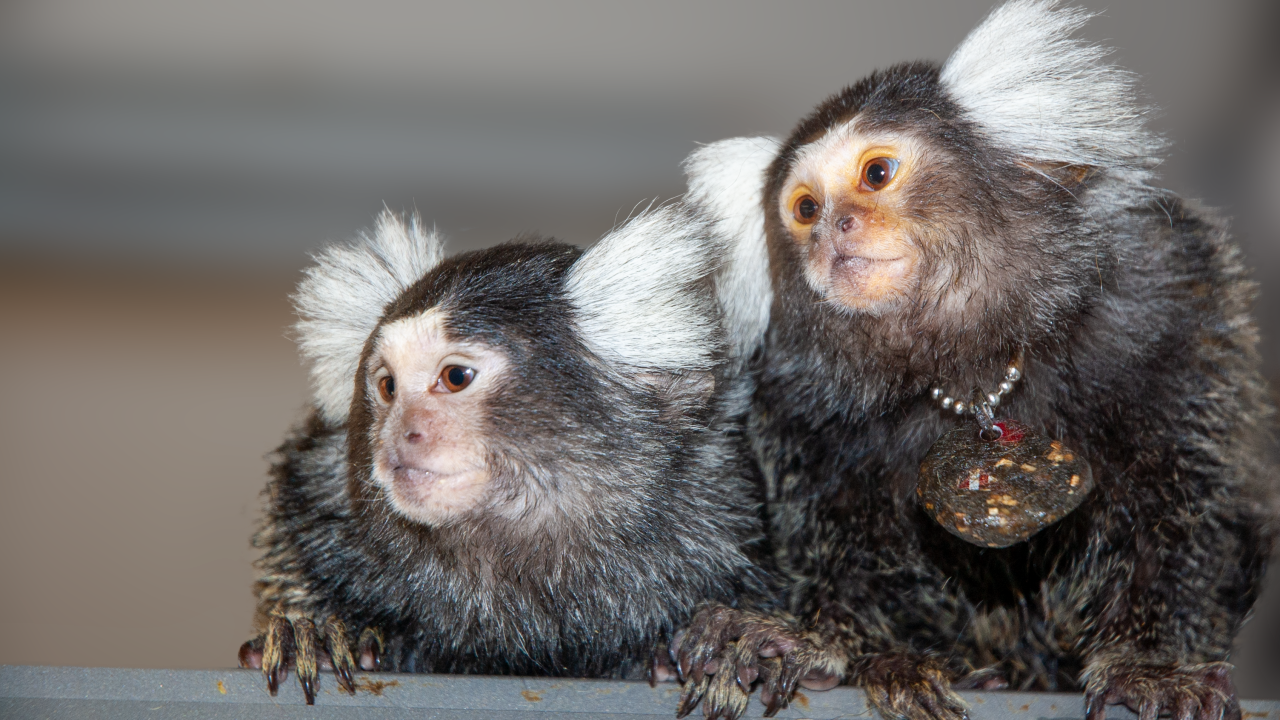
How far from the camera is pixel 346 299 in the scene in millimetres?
1790

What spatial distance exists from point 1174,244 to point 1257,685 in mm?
1881

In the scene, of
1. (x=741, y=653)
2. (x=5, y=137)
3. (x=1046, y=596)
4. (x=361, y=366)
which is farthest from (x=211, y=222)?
(x=1046, y=596)

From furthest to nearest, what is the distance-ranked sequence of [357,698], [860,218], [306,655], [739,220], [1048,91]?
[739,220], [1048,91], [860,218], [306,655], [357,698]

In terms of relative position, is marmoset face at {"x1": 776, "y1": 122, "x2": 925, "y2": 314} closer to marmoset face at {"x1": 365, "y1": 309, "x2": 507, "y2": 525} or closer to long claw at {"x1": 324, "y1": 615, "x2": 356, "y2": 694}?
marmoset face at {"x1": 365, "y1": 309, "x2": 507, "y2": 525}

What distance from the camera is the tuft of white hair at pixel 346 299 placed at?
178cm

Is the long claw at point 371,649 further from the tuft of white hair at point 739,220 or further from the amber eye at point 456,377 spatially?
the tuft of white hair at point 739,220

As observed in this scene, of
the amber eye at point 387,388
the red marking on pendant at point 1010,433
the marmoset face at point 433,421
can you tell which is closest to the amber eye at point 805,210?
the red marking on pendant at point 1010,433

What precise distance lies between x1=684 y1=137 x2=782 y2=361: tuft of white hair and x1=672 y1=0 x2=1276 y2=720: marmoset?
77 mm

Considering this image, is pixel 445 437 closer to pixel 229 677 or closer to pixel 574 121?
pixel 229 677

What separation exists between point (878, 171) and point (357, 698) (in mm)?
1057

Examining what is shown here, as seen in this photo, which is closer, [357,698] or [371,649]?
[357,698]

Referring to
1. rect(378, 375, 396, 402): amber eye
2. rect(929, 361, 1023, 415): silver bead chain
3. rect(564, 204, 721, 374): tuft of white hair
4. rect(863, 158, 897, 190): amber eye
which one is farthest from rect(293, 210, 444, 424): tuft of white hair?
rect(929, 361, 1023, 415): silver bead chain

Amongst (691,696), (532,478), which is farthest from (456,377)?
(691,696)

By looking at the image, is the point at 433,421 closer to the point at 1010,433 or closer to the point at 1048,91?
the point at 1010,433
